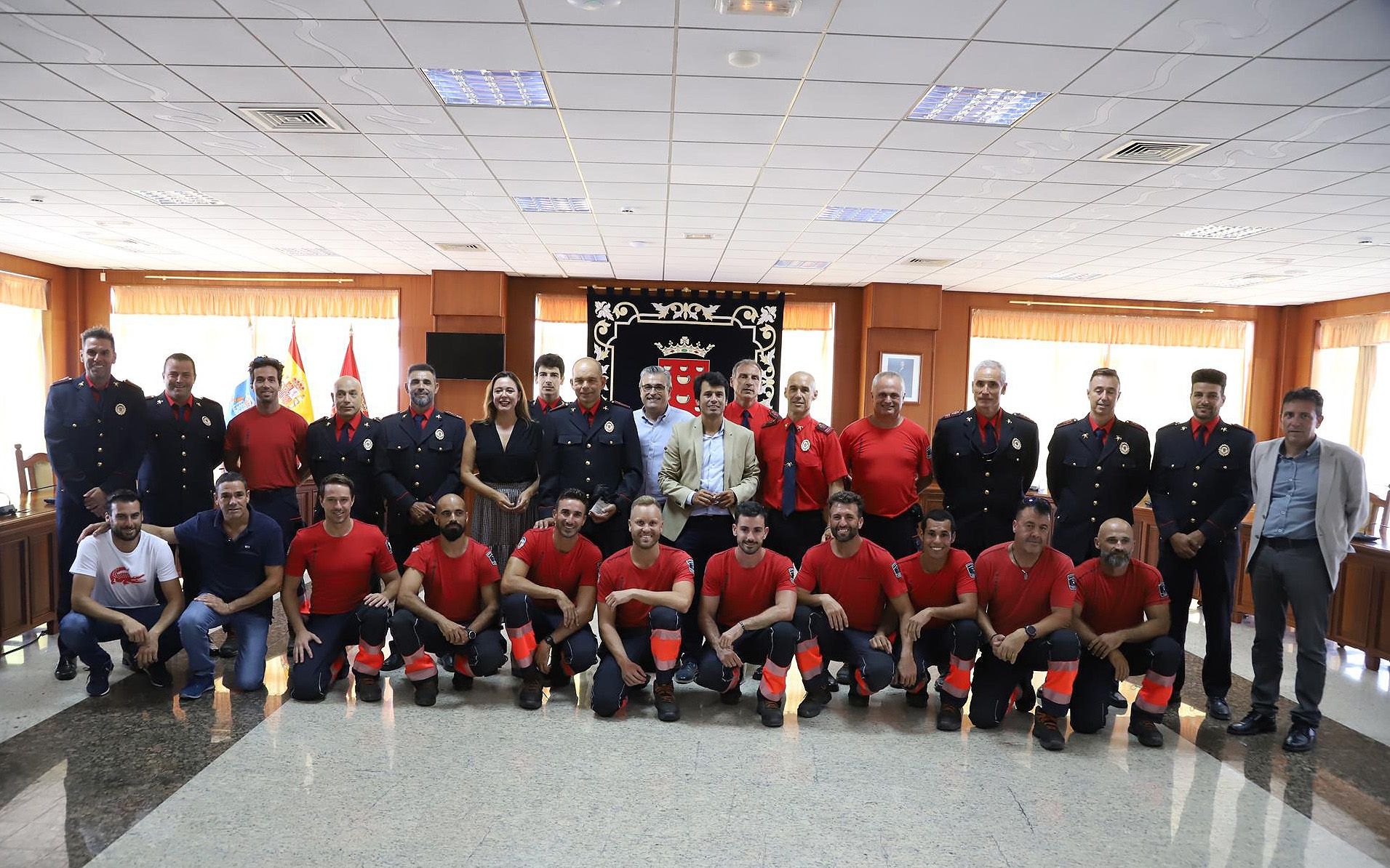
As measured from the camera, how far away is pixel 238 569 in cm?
413

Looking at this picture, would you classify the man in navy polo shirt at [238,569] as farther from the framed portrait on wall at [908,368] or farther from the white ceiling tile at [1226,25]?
the framed portrait on wall at [908,368]

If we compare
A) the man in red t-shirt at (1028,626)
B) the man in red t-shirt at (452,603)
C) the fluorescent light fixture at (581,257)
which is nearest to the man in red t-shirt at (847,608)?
the man in red t-shirt at (1028,626)

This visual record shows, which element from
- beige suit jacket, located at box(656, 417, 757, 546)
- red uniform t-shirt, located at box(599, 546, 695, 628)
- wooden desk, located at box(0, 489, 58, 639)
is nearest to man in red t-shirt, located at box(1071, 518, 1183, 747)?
beige suit jacket, located at box(656, 417, 757, 546)

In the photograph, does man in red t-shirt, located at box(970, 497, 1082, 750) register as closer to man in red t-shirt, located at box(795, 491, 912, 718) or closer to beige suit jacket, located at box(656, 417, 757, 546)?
man in red t-shirt, located at box(795, 491, 912, 718)

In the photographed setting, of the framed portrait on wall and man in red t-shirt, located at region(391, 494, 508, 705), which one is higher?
the framed portrait on wall

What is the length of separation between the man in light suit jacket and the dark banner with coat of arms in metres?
5.80

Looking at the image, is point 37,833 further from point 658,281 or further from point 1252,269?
point 1252,269

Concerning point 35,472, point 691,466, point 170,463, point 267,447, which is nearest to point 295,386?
point 35,472

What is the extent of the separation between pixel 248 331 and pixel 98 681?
769cm

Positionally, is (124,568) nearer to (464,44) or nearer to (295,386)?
(464,44)

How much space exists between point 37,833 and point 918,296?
9.46 meters

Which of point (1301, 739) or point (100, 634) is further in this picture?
point (100, 634)

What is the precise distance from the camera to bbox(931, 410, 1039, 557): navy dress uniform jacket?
173 inches

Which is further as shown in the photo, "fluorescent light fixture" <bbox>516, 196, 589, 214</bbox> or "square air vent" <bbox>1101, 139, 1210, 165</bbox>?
"fluorescent light fixture" <bbox>516, 196, 589, 214</bbox>
